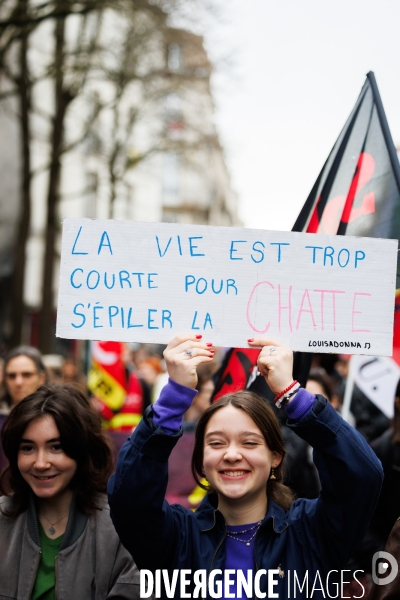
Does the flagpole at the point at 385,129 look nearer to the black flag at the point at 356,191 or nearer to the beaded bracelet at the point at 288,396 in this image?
the black flag at the point at 356,191

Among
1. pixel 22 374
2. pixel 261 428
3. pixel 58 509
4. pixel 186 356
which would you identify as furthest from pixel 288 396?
pixel 22 374

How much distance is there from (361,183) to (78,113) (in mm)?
18727

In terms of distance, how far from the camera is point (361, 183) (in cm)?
342

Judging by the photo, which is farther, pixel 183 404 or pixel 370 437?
pixel 370 437

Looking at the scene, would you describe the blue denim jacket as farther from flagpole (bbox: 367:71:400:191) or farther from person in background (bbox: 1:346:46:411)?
person in background (bbox: 1:346:46:411)

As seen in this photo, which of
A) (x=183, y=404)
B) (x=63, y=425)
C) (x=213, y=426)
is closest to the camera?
(x=183, y=404)

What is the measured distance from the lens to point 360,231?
132 inches

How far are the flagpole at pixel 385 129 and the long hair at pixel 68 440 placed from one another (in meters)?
1.69

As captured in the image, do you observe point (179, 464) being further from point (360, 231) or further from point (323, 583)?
point (323, 583)

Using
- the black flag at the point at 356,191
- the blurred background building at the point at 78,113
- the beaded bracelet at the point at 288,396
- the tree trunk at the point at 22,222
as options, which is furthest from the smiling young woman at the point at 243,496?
the tree trunk at the point at 22,222

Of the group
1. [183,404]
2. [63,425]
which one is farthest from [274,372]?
[63,425]

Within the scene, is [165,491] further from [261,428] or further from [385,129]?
[385,129]

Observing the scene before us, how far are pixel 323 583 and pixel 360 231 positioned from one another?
5.36 ft

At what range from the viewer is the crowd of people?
7.34 feet
